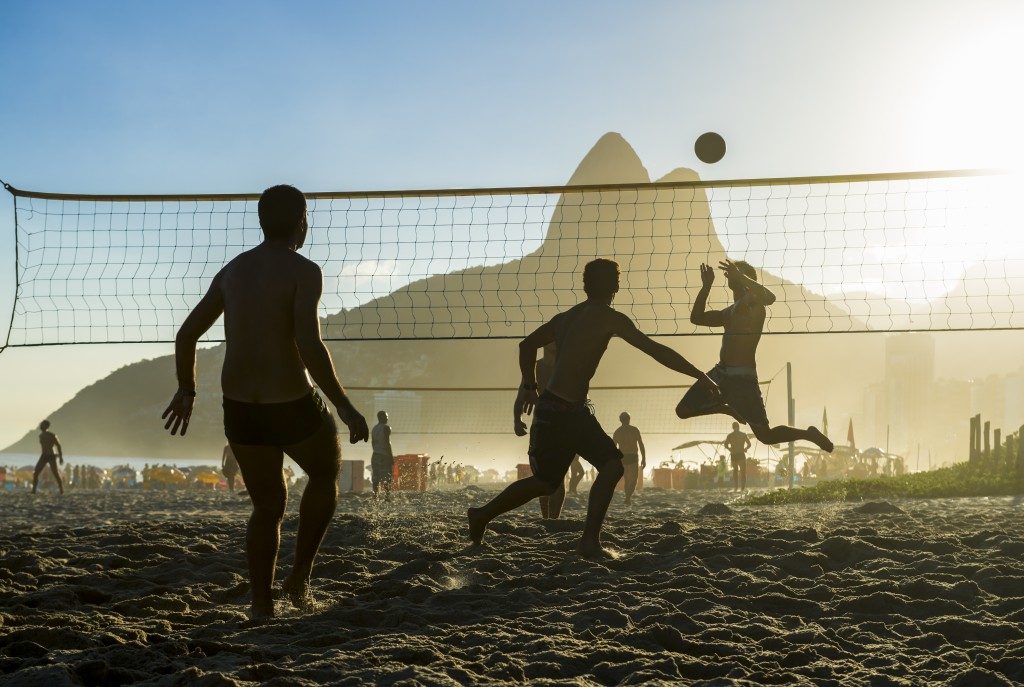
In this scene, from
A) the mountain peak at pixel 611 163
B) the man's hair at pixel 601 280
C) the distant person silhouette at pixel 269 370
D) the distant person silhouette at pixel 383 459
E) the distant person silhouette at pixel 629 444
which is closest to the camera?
the distant person silhouette at pixel 269 370

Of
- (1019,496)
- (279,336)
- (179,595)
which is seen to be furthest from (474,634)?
(1019,496)

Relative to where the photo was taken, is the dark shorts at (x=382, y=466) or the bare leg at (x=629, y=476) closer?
the bare leg at (x=629, y=476)

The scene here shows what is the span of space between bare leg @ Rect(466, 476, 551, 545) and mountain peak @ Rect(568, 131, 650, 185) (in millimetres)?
170812

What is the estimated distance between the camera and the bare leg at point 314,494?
393cm

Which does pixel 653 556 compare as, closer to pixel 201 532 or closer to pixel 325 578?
pixel 325 578

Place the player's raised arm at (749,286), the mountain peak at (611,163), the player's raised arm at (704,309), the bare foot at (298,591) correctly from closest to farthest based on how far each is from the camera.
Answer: the bare foot at (298,591) < the player's raised arm at (704,309) < the player's raised arm at (749,286) < the mountain peak at (611,163)

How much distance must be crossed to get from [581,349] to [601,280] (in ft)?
1.30

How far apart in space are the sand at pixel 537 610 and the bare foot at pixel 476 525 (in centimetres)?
9

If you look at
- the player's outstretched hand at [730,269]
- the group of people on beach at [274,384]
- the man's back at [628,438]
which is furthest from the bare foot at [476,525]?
the man's back at [628,438]

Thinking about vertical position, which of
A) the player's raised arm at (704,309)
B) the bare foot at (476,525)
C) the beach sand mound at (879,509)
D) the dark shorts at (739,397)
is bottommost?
the beach sand mound at (879,509)

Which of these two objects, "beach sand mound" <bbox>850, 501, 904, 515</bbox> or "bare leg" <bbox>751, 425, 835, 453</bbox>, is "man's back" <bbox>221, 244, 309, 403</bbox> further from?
"beach sand mound" <bbox>850, 501, 904, 515</bbox>

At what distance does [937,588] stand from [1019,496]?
9.14 meters

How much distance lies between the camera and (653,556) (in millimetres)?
5246

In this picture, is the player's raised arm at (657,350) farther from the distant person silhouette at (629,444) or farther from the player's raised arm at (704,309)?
the distant person silhouette at (629,444)
